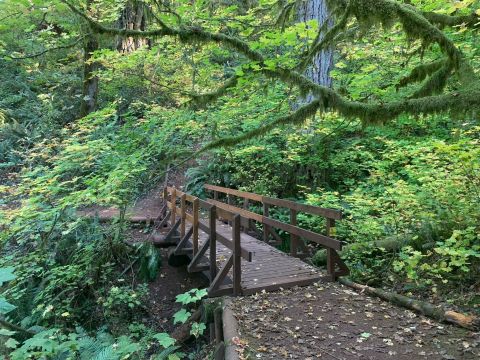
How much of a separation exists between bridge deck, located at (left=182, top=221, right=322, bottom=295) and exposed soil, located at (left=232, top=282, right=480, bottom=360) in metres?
0.21

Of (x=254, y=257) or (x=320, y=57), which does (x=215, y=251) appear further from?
(x=320, y=57)

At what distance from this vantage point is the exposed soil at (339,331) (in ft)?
13.2

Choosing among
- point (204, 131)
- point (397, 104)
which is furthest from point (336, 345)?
point (204, 131)

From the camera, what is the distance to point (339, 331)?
452 centimetres

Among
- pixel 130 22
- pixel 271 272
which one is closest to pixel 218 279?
pixel 271 272

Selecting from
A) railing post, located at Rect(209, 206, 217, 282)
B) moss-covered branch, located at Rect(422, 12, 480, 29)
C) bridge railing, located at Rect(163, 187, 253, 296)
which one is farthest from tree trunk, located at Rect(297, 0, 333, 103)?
railing post, located at Rect(209, 206, 217, 282)

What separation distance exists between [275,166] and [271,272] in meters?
4.97

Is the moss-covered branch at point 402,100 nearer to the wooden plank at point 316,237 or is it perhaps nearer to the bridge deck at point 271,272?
the wooden plank at point 316,237

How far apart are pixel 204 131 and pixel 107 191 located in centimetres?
409

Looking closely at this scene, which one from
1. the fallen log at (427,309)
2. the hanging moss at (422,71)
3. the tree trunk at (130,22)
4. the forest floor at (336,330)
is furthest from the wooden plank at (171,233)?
the tree trunk at (130,22)

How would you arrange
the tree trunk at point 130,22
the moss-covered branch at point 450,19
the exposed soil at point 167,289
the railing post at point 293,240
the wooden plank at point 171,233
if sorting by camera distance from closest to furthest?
the moss-covered branch at point 450,19, the railing post at point 293,240, the exposed soil at point 167,289, the wooden plank at point 171,233, the tree trunk at point 130,22

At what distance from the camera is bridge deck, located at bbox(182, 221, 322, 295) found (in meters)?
5.77

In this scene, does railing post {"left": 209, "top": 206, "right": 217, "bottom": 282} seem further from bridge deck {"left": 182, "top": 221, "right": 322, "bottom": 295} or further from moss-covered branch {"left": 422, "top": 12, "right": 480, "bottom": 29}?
moss-covered branch {"left": 422, "top": 12, "right": 480, "bottom": 29}

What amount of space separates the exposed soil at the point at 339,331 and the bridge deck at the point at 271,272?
21 centimetres
